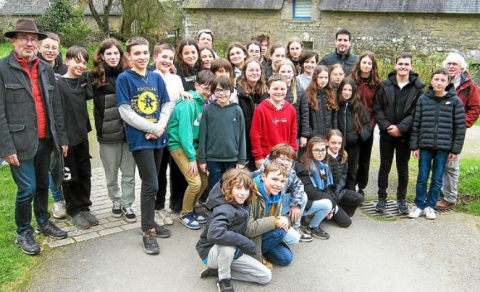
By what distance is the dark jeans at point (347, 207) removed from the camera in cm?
506

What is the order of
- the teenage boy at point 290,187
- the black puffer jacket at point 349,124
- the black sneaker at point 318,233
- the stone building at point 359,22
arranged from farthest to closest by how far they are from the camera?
the stone building at point 359,22
the black puffer jacket at point 349,124
the black sneaker at point 318,233
the teenage boy at point 290,187

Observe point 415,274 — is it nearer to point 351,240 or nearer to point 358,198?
point 351,240

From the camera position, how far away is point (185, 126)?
459 cm

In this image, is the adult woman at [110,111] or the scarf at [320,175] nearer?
Answer: the adult woman at [110,111]

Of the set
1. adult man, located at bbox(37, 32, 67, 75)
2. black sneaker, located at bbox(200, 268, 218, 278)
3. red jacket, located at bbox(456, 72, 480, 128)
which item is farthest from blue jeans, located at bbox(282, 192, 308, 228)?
adult man, located at bbox(37, 32, 67, 75)

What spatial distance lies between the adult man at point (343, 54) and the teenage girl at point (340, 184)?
1656 millimetres

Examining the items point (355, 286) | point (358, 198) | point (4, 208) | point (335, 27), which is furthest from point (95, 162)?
point (335, 27)

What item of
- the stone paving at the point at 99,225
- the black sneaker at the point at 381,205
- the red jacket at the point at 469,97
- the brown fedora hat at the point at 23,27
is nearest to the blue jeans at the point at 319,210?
the black sneaker at the point at 381,205

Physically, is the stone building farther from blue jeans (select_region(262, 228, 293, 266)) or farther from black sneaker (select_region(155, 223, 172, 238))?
black sneaker (select_region(155, 223, 172, 238))

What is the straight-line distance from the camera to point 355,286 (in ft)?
12.4

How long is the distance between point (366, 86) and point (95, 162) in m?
4.68

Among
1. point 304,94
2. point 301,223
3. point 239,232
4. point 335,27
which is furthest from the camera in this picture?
point 335,27

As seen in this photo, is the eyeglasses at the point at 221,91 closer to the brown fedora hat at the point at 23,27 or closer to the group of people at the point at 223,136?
the group of people at the point at 223,136

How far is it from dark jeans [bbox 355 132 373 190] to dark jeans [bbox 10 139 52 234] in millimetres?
3951
